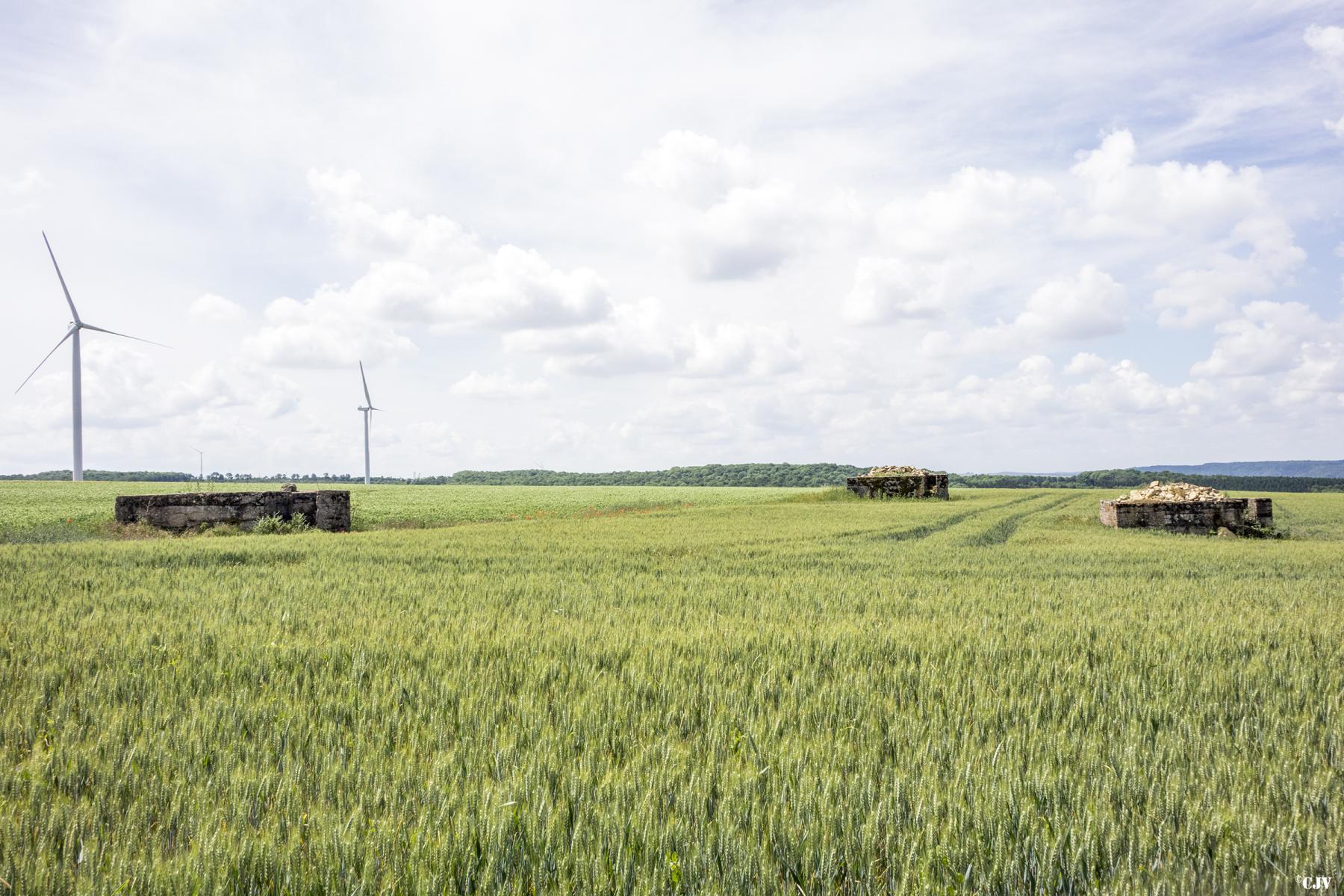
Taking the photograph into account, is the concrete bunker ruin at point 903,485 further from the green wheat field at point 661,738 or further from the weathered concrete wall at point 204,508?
the green wheat field at point 661,738

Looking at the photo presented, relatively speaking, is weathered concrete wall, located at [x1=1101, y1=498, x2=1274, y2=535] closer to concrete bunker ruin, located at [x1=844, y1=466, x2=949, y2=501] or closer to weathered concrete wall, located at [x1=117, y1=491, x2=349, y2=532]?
concrete bunker ruin, located at [x1=844, y1=466, x2=949, y2=501]

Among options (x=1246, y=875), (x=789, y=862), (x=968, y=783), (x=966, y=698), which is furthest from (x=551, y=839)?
(x=966, y=698)

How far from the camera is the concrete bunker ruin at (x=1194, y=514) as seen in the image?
68.3 feet

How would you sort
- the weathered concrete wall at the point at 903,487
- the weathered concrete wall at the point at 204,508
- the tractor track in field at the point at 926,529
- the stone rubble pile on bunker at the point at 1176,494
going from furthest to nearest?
the weathered concrete wall at the point at 903,487
the stone rubble pile on bunker at the point at 1176,494
the weathered concrete wall at the point at 204,508
the tractor track in field at the point at 926,529

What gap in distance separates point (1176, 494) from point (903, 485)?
704 inches

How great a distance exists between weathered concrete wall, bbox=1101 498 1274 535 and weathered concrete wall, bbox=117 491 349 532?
2444 centimetres

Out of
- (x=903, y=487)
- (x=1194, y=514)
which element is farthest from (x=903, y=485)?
(x=1194, y=514)

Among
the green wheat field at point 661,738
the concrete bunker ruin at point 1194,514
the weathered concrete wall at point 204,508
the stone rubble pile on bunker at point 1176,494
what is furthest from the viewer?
the stone rubble pile on bunker at point 1176,494

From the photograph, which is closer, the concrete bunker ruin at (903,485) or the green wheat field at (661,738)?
the green wheat field at (661,738)

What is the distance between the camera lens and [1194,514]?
2114cm

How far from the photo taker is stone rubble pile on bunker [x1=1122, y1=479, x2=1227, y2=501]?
2175cm

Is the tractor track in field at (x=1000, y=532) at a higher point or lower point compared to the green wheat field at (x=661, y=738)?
lower

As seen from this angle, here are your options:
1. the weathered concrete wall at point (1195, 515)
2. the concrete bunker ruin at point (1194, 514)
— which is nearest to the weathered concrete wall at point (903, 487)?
the concrete bunker ruin at point (1194, 514)

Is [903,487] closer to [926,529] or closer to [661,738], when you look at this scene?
[926,529]
